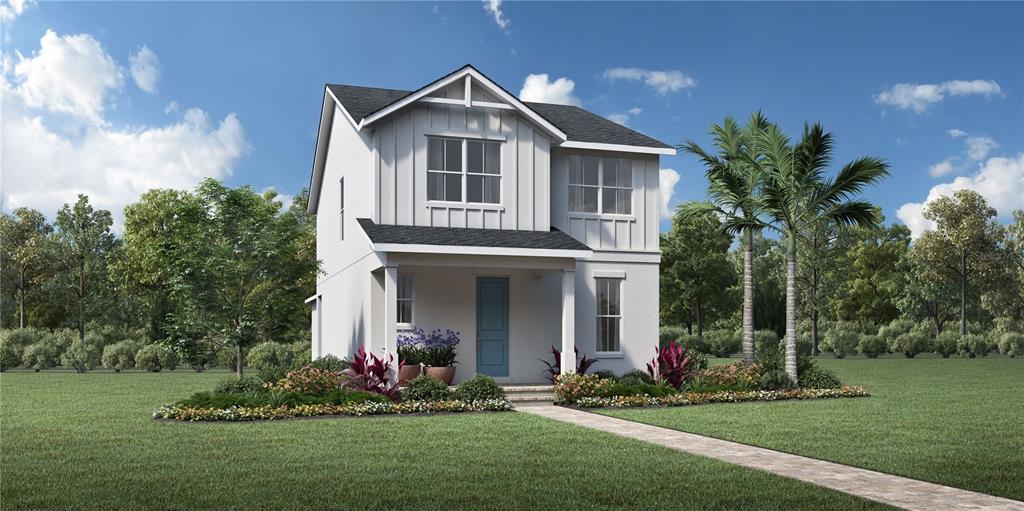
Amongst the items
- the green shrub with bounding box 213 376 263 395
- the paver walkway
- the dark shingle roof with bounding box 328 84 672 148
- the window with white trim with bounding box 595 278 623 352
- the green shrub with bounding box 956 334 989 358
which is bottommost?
the green shrub with bounding box 956 334 989 358

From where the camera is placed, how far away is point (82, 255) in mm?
39094

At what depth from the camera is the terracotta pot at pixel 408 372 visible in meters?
18.0

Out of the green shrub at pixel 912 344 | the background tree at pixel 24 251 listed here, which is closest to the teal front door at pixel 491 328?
the green shrub at pixel 912 344

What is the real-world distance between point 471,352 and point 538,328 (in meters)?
1.71

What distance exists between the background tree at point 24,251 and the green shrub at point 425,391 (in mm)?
36365

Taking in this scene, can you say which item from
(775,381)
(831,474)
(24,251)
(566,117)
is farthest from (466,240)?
(24,251)

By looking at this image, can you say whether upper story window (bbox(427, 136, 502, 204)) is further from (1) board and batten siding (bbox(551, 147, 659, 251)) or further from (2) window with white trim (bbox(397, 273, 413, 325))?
(2) window with white trim (bbox(397, 273, 413, 325))

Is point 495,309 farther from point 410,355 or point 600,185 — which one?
point 600,185

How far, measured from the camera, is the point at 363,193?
2028 cm

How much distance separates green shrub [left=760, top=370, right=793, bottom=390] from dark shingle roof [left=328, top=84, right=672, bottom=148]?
6138mm

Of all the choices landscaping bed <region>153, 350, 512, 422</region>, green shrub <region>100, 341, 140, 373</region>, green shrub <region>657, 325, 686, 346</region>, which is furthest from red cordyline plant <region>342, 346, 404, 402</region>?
green shrub <region>657, 325, 686, 346</region>

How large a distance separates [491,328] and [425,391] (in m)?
4.14

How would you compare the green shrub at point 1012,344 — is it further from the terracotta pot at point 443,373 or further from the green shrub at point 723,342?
the terracotta pot at point 443,373

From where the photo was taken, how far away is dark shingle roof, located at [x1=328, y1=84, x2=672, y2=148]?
68.9ft
